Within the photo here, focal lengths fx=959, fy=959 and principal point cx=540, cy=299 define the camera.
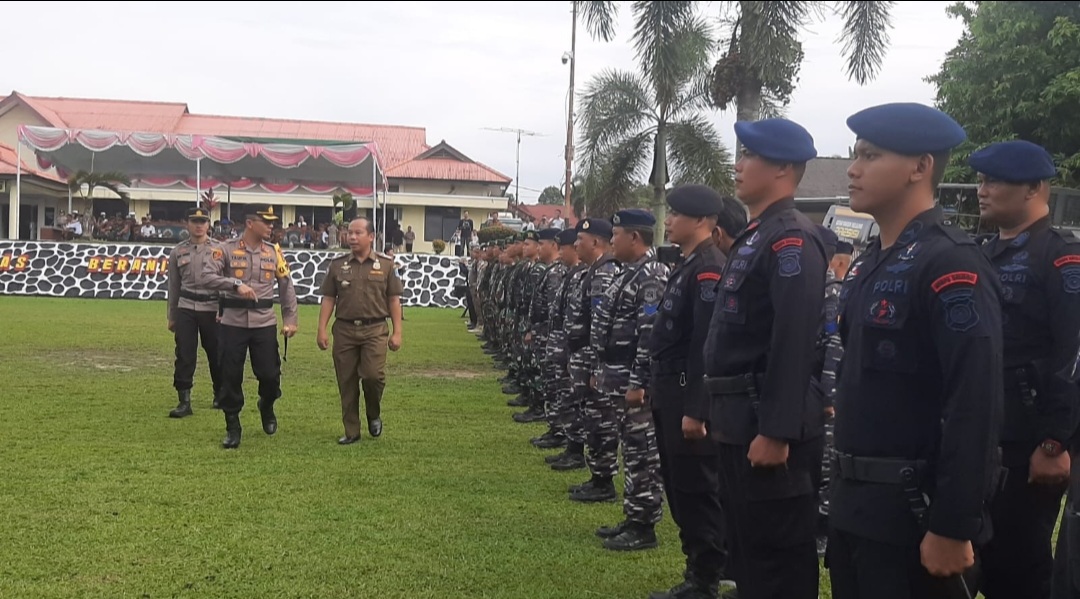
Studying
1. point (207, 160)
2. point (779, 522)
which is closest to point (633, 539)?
point (779, 522)

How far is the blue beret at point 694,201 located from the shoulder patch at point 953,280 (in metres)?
2.40

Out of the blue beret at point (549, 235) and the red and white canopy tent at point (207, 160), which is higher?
the red and white canopy tent at point (207, 160)

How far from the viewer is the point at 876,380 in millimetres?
2703

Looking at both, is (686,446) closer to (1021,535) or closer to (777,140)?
(1021,535)

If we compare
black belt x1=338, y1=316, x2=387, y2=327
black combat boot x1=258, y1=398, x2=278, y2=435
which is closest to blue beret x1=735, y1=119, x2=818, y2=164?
black belt x1=338, y1=316, x2=387, y2=327

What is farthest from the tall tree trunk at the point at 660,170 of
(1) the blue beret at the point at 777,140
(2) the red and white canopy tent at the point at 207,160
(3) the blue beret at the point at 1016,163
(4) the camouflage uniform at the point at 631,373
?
(1) the blue beret at the point at 777,140

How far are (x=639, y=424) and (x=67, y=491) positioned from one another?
12.5 ft

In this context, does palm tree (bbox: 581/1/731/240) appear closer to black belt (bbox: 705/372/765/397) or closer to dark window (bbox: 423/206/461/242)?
black belt (bbox: 705/372/765/397)

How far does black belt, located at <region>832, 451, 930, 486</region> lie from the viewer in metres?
2.62

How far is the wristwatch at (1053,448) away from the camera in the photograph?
3.62 m

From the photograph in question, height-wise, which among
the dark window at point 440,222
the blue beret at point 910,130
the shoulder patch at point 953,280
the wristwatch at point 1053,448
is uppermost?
the dark window at point 440,222

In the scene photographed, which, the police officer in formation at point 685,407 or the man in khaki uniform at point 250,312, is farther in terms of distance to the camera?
the man in khaki uniform at point 250,312

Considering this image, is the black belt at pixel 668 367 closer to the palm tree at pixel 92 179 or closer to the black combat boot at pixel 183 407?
the black combat boot at pixel 183 407

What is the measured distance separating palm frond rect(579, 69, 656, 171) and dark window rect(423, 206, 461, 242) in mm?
23507
